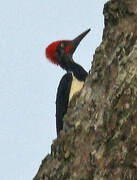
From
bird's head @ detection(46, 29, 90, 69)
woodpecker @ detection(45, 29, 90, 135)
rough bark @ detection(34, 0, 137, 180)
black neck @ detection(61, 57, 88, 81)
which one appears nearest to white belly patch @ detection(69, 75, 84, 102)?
woodpecker @ detection(45, 29, 90, 135)

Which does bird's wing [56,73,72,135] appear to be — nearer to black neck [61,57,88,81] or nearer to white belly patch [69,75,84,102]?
white belly patch [69,75,84,102]

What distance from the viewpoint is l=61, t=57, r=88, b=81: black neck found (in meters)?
6.64

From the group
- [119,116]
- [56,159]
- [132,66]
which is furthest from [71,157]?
[132,66]

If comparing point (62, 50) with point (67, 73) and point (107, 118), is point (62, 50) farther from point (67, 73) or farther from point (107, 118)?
point (107, 118)

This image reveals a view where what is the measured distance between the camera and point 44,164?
4023mm

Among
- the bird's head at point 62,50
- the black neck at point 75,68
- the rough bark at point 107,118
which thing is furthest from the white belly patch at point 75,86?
the rough bark at point 107,118

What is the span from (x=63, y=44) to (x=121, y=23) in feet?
12.7

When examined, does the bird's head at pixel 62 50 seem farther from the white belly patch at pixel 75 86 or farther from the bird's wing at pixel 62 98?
the white belly patch at pixel 75 86

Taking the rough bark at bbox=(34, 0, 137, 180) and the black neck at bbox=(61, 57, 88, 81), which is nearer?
the rough bark at bbox=(34, 0, 137, 180)

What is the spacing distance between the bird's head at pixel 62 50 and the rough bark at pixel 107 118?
3.50 metres

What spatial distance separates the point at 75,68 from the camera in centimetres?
707

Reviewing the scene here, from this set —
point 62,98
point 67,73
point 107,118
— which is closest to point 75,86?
point 62,98

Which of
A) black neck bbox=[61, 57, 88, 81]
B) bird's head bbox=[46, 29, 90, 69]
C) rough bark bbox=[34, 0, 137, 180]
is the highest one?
bird's head bbox=[46, 29, 90, 69]

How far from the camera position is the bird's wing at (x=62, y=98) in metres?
6.49
